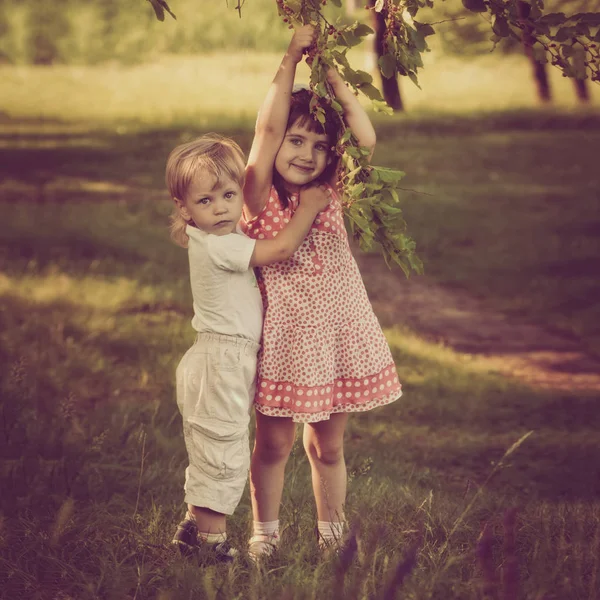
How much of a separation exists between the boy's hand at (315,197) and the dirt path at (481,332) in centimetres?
340

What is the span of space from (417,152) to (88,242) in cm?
607

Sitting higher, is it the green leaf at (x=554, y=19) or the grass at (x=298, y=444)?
the green leaf at (x=554, y=19)

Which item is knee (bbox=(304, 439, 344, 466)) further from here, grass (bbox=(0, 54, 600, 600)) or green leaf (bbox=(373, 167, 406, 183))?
green leaf (bbox=(373, 167, 406, 183))

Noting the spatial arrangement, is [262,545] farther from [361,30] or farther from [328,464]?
[361,30]

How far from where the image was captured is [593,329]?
293 inches

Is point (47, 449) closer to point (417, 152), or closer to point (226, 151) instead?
point (226, 151)

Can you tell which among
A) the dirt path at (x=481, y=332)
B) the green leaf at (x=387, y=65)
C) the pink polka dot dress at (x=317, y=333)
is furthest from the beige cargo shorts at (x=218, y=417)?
the dirt path at (x=481, y=332)

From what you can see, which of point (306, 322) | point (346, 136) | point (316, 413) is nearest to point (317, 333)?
point (306, 322)

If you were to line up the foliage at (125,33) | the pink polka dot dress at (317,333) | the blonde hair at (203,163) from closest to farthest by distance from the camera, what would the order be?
1. the blonde hair at (203,163)
2. the pink polka dot dress at (317,333)
3. the foliage at (125,33)

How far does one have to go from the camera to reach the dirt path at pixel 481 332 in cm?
654

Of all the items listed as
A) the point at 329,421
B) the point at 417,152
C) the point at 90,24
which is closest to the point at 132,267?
the point at 329,421

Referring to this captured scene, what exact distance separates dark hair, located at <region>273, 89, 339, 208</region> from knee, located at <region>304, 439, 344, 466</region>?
2.67 feet

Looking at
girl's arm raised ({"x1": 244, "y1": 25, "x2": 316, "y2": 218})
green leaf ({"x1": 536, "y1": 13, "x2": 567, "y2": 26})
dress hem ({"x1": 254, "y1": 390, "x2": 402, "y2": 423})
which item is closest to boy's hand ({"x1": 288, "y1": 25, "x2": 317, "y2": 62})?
girl's arm raised ({"x1": 244, "y1": 25, "x2": 316, "y2": 218})

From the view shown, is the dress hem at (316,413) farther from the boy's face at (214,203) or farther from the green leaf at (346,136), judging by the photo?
the green leaf at (346,136)
